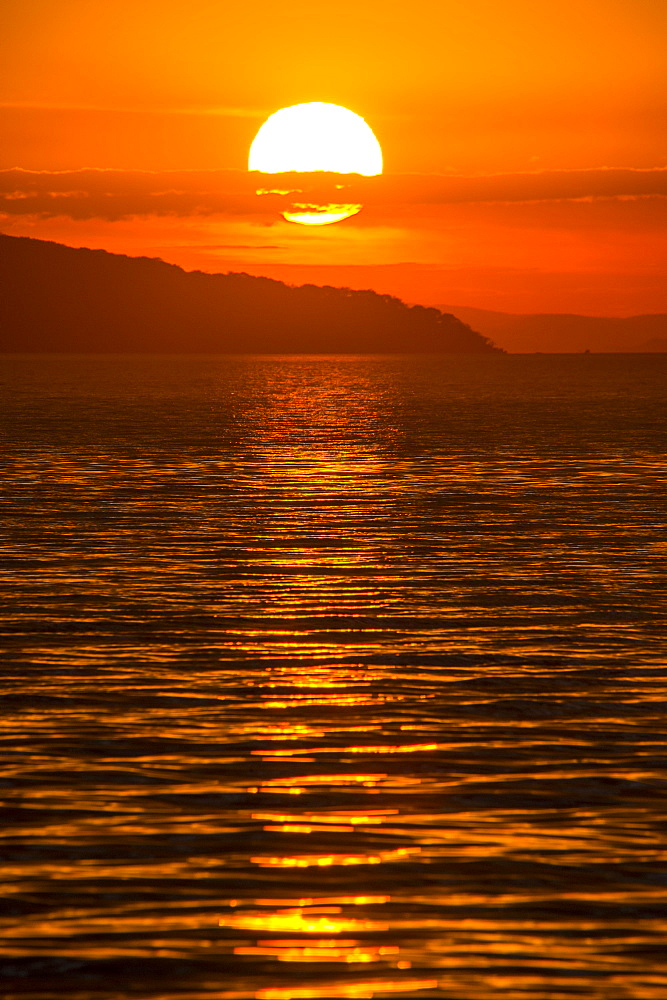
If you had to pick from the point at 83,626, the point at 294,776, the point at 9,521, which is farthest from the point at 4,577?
the point at 294,776

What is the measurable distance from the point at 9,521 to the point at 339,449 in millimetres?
33732

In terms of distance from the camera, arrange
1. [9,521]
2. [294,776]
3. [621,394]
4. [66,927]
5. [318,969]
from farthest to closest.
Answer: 1. [621,394]
2. [9,521]
3. [294,776]
4. [66,927]
5. [318,969]

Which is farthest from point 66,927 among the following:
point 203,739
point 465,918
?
point 203,739

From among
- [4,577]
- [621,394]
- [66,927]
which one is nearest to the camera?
[66,927]

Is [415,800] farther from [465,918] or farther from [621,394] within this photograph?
[621,394]

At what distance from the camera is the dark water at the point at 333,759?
10406 millimetres

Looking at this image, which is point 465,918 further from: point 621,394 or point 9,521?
point 621,394

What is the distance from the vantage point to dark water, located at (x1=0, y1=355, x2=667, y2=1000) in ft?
34.1

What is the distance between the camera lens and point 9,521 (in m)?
37.3

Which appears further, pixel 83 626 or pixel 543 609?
pixel 543 609

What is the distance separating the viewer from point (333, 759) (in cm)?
1510

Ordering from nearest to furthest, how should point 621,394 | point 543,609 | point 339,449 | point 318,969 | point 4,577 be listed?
point 318,969, point 543,609, point 4,577, point 339,449, point 621,394

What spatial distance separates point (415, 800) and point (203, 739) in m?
3.15

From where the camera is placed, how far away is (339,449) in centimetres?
6969
